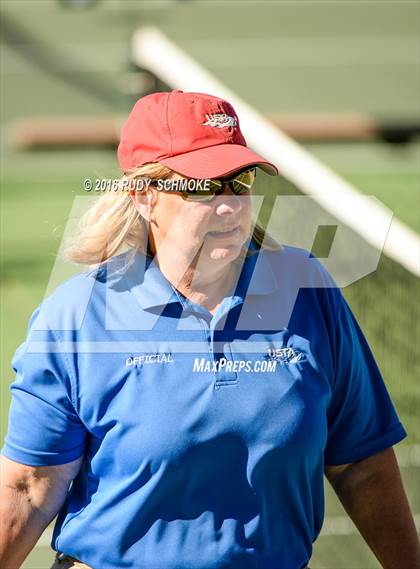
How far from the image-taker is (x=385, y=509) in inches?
93.2

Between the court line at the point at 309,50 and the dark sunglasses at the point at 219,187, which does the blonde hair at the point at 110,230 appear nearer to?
the dark sunglasses at the point at 219,187

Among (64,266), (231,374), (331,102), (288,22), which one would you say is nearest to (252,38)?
(288,22)

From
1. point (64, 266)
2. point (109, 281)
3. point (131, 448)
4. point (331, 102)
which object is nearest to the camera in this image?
point (131, 448)

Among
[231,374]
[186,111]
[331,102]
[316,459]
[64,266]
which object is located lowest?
[331,102]

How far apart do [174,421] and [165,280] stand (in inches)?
12.6

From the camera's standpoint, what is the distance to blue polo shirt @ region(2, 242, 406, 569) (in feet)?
6.96

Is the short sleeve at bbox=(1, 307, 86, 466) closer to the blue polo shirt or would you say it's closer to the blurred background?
the blue polo shirt

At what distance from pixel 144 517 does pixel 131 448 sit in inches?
5.5

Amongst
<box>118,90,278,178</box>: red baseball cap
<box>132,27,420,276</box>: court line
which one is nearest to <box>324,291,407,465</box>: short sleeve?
<box>118,90,278,178</box>: red baseball cap

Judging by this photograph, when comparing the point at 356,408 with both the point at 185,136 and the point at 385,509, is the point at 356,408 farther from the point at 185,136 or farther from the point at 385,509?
the point at 185,136

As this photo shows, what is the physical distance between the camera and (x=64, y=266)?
303 centimetres

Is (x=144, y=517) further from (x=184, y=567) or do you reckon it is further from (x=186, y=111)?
(x=186, y=111)

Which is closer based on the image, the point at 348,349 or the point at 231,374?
the point at 231,374

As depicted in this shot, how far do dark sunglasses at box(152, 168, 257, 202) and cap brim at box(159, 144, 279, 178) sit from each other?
24mm
